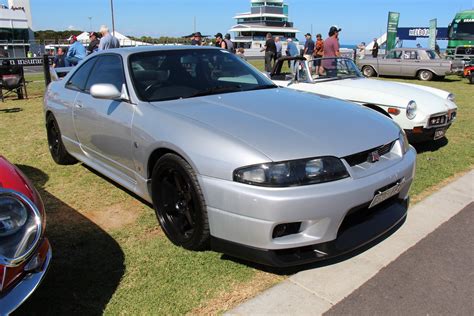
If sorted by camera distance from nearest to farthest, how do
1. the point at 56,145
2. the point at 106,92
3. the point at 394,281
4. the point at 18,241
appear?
the point at 18,241 → the point at 394,281 → the point at 106,92 → the point at 56,145

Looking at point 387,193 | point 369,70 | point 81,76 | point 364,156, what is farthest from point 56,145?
point 369,70

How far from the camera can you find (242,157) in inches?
102

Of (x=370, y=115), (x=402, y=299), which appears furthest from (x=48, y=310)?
(x=370, y=115)

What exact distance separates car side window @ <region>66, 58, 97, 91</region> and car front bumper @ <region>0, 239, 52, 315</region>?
2.62m

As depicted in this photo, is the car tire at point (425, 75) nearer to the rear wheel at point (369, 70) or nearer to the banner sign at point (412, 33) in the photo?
the rear wheel at point (369, 70)

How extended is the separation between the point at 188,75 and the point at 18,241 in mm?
2263

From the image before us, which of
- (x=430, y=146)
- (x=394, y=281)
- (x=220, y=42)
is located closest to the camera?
(x=394, y=281)

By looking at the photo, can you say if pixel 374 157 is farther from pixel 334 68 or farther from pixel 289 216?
pixel 334 68

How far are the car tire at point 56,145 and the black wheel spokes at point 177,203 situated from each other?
92.4 inches

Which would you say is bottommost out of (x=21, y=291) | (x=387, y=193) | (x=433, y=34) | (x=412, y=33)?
(x=21, y=291)

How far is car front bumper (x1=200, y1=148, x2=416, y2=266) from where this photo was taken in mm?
2494

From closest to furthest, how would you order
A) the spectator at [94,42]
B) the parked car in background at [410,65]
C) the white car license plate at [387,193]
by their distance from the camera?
the white car license plate at [387,193] → the spectator at [94,42] → the parked car in background at [410,65]

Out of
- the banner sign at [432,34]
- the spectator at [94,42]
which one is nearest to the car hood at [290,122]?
the spectator at [94,42]

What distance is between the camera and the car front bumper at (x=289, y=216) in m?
2.49
